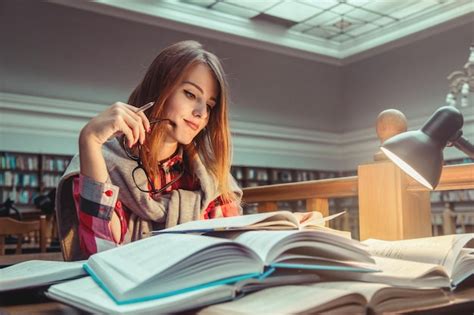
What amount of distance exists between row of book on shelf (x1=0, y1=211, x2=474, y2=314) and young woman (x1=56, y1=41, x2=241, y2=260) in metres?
0.32

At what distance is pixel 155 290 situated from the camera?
55cm

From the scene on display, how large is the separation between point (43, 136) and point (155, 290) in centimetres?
715

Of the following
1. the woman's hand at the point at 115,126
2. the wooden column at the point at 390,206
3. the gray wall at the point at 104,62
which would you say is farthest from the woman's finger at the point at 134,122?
the gray wall at the point at 104,62

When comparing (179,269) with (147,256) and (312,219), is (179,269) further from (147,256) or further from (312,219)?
(312,219)

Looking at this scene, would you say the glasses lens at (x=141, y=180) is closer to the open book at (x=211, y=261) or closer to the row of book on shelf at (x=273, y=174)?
the open book at (x=211, y=261)

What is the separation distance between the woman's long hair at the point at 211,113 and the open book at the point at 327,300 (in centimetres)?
76

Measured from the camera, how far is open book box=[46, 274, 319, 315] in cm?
52

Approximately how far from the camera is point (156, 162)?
1.31 metres

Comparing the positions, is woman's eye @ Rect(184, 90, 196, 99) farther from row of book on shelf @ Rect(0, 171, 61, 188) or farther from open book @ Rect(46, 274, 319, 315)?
row of book on shelf @ Rect(0, 171, 61, 188)

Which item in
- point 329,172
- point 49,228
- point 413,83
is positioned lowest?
point 49,228

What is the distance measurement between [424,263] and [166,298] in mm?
420

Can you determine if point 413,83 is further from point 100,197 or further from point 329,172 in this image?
point 100,197

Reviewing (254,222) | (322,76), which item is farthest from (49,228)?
(322,76)

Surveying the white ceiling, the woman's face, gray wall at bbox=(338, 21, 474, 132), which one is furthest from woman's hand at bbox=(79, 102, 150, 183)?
gray wall at bbox=(338, 21, 474, 132)
